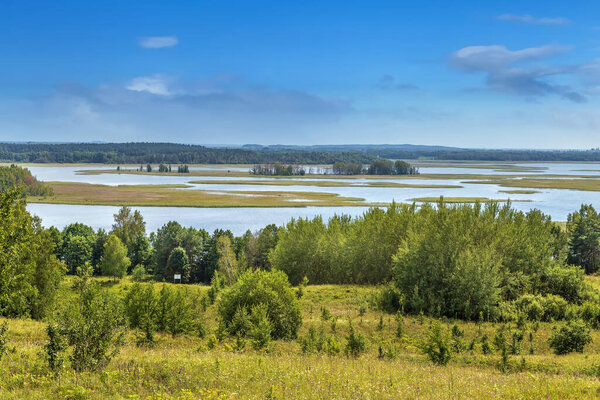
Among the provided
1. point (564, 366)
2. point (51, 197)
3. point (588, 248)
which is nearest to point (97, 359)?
point (564, 366)

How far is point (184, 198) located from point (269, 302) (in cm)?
9079

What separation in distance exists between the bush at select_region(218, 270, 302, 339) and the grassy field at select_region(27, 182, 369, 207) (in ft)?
251

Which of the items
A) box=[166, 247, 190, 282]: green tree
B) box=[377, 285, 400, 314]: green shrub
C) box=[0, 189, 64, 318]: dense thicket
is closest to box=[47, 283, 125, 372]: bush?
box=[0, 189, 64, 318]: dense thicket

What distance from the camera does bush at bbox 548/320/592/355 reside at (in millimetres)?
19688

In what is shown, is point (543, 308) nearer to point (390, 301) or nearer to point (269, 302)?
point (390, 301)

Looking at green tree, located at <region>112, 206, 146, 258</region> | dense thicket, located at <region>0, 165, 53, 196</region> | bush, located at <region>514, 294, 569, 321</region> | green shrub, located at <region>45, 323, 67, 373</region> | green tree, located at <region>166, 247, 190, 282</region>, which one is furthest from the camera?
dense thicket, located at <region>0, 165, 53, 196</region>

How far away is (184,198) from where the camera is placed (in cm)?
10850

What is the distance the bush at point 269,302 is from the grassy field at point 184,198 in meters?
76.4

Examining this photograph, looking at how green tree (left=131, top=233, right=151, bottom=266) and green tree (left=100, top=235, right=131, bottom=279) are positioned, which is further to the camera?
green tree (left=131, top=233, right=151, bottom=266)

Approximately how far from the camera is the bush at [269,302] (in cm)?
2112

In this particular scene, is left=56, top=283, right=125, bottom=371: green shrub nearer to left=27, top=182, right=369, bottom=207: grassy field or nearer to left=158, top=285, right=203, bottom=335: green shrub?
left=158, top=285, right=203, bottom=335: green shrub

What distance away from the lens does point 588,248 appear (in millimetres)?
58219

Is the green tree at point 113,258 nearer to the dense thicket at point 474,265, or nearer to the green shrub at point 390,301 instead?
→ the dense thicket at point 474,265

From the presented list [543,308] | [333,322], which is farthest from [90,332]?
[543,308]
